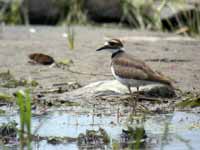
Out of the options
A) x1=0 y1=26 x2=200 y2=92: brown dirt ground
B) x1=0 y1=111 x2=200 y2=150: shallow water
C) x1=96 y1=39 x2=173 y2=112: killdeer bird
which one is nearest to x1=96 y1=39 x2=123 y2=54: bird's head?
x1=96 y1=39 x2=173 y2=112: killdeer bird

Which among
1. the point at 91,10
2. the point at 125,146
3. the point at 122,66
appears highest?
the point at 91,10

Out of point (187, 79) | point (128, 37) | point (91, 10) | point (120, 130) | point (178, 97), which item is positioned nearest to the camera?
point (120, 130)

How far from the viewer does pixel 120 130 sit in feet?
26.2

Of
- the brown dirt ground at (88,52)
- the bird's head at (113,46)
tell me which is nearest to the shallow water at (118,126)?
the bird's head at (113,46)

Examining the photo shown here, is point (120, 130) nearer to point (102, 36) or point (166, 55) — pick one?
point (166, 55)

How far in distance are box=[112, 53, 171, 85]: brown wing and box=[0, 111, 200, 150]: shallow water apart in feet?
1.38

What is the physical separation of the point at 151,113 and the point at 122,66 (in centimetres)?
65

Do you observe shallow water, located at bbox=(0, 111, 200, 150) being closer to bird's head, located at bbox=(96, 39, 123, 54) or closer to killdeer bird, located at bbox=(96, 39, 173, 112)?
killdeer bird, located at bbox=(96, 39, 173, 112)

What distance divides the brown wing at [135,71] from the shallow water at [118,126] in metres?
0.42

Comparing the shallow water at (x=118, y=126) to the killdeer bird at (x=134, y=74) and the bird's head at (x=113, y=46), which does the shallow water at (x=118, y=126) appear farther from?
the bird's head at (x=113, y=46)

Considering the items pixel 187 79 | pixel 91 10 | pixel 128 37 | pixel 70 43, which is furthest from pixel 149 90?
pixel 91 10

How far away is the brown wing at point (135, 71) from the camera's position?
873 cm

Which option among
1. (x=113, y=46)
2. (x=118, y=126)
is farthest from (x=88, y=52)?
(x=118, y=126)

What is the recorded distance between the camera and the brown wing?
8.73m
